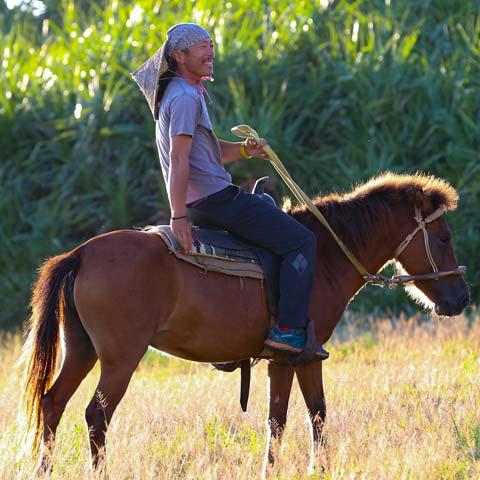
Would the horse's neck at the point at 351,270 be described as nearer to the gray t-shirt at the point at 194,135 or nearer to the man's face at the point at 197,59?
the gray t-shirt at the point at 194,135

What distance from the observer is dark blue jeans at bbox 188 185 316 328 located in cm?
571

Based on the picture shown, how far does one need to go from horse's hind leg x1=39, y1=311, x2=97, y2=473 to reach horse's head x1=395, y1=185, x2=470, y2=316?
213cm

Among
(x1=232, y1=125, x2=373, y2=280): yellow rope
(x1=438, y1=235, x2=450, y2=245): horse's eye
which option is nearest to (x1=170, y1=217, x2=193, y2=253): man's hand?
(x1=232, y1=125, x2=373, y2=280): yellow rope

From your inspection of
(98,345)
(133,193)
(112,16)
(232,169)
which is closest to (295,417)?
(98,345)

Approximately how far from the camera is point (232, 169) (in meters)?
12.6

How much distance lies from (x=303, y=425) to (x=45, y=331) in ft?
6.98

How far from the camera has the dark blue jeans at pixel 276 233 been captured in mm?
5707

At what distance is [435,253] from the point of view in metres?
6.24

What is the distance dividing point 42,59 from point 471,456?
11.1 m

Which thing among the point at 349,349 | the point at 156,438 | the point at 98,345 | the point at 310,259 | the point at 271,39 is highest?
the point at 271,39

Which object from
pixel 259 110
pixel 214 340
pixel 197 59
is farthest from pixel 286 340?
pixel 259 110

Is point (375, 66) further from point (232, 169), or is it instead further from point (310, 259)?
point (310, 259)

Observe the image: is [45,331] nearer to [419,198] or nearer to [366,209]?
[366,209]

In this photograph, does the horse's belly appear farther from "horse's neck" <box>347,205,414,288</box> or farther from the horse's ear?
A: the horse's ear
